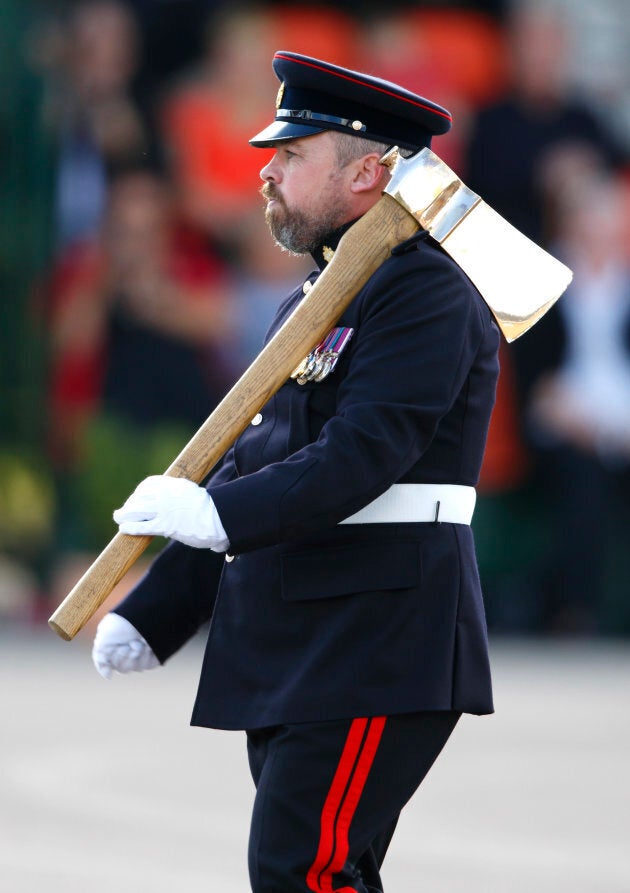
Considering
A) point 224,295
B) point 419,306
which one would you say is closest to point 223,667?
point 419,306

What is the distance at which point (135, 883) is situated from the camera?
490 centimetres

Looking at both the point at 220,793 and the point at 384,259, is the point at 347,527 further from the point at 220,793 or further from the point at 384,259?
the point at 220,793

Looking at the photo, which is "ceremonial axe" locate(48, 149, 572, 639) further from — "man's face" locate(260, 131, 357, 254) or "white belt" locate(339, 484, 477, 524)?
"white belt" locate(339, 484, 477, 524)

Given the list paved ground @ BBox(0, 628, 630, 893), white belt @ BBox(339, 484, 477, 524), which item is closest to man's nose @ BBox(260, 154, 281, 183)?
white belt @ BBox(339, 484, 477, 524)

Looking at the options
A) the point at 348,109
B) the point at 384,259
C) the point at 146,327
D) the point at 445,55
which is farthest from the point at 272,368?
the point at 445,55

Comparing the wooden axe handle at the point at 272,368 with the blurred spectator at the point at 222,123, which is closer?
the wooden axe handle at the point at 272,368

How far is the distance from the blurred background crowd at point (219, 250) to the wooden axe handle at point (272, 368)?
651 cm

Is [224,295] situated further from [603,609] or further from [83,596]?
[83,596]

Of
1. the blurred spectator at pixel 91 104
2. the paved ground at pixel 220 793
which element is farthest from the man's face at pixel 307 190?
the blurred spectator at pixel 91 104

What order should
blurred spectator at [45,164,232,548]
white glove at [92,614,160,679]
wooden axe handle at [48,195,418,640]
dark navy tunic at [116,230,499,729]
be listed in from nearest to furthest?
dark navy tunic at [116,230,499,729], wooden axe handle at [48,195,418,640], white glove at [92,614,160,679], blurred spectator at [45,164,232,548]

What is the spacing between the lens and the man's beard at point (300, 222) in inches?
134

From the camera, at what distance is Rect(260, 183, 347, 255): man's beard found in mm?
3402

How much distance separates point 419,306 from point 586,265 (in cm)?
698

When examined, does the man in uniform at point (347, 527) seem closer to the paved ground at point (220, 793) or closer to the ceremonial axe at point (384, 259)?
the ceremonial axe at point (384, 259)
